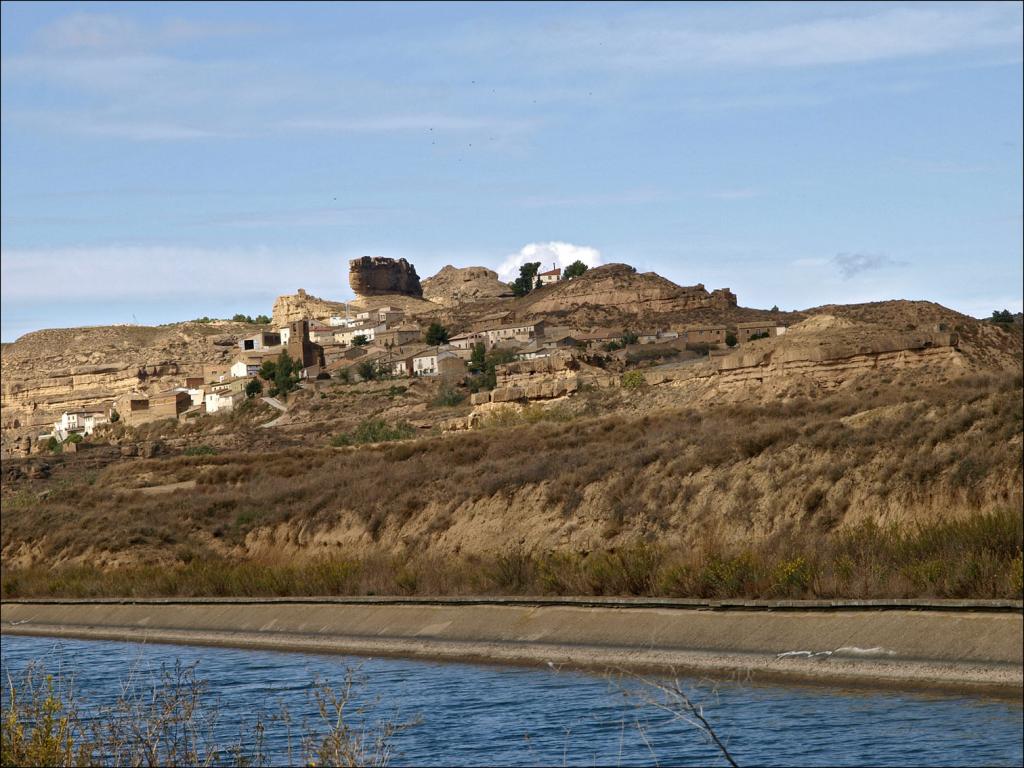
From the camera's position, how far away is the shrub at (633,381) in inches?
2852

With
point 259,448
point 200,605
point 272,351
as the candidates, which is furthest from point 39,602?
point 272,351

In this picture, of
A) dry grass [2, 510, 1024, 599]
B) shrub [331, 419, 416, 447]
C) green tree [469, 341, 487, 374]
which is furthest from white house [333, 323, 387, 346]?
dry grass [2, 510, 1024, 599]

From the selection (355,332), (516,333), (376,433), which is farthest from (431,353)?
(376,433)

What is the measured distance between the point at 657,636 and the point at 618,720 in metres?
4.40

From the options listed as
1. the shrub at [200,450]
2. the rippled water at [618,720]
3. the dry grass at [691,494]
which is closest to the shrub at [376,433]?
the shrub at [200,450]

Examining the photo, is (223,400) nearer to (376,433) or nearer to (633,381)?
(376,433)

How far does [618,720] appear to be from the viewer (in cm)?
1609

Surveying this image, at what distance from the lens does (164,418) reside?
14100 centimetres

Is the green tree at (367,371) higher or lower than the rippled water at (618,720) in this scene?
higher

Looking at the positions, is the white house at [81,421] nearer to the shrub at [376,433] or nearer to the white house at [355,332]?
the white house at [355,332]

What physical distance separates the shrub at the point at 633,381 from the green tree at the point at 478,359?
132 ft

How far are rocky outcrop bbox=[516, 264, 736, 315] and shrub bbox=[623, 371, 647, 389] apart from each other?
7183 centimetres

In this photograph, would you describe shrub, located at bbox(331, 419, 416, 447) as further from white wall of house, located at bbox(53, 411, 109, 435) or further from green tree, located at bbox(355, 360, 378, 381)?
white wall of house, located at bbox(53, 411, 109, 435)

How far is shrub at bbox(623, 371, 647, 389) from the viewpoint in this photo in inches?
2852
